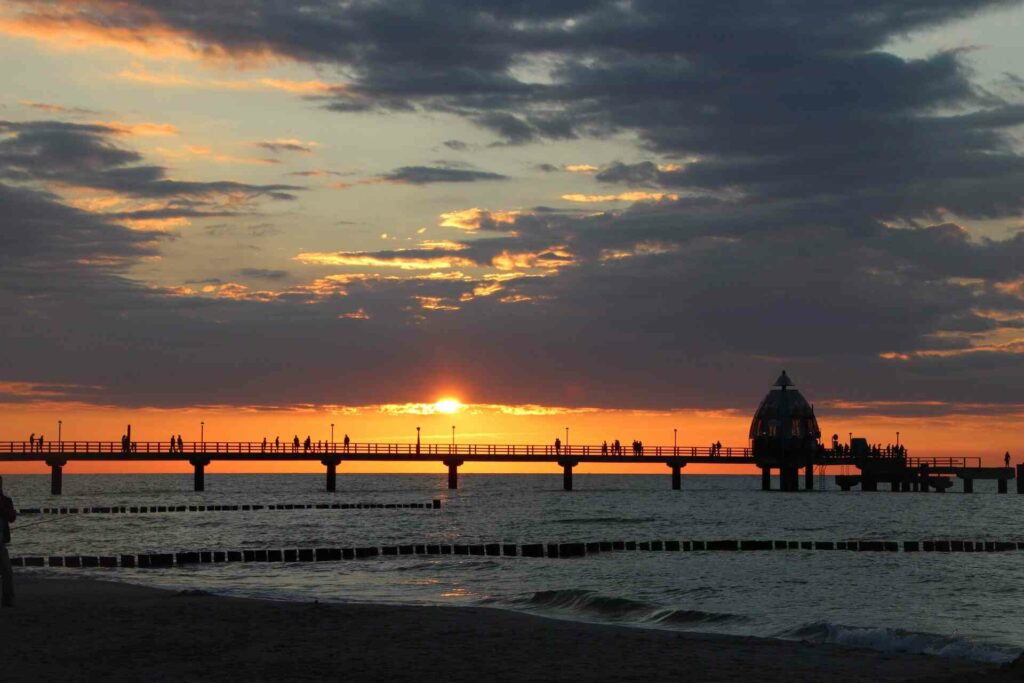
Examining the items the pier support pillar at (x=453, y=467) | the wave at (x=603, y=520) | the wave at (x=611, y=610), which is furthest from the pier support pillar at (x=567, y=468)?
the wave at (x=611, y=610)

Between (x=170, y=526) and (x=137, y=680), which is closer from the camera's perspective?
(x=137, y=680)

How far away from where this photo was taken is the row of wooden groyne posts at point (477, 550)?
1677 inches

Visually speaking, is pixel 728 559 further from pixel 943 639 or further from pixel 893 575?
pixel 943 639

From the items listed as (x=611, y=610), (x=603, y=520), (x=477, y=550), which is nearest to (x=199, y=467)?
(x=603, y=520)

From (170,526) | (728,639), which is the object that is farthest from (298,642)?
(170,526)

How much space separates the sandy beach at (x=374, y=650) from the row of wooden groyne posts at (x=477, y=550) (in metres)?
17.4

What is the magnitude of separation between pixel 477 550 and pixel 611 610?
22.9 m

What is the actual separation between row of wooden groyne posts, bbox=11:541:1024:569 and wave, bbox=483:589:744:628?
16322 millimetres

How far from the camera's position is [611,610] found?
29219 millimetres

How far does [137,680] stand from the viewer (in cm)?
1617

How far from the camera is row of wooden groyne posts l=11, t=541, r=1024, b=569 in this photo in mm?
42594

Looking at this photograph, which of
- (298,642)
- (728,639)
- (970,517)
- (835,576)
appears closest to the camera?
(298,642)

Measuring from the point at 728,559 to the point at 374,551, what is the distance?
46.3ft

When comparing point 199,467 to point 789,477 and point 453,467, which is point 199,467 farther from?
Result: point 789,477
